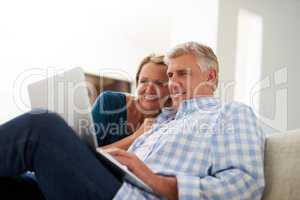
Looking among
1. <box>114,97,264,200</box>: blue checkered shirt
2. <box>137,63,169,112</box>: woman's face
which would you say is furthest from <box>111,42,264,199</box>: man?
<box>137,63,169,112</box>: woman's face

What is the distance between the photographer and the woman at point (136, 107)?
1.71 m

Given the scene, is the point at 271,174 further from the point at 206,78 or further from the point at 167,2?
the point at 167,2

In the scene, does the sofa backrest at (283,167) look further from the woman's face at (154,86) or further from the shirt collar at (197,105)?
the woman's face at (154,86)

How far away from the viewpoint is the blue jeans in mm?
947

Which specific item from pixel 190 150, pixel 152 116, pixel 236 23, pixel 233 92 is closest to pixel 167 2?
pixel 236 23

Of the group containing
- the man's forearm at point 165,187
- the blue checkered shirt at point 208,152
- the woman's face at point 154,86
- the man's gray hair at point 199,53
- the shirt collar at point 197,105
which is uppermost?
the man's gray hair at point 199,53

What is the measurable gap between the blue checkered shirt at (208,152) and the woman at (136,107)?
0.26m

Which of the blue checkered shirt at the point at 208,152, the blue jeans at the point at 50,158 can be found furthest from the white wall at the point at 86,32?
the blue jeans at the point at 50,158

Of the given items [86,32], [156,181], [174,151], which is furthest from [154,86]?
[86,32]

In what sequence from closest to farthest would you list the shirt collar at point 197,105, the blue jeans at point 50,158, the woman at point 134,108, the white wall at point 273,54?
the blue jeans at point 50,158 → the shirt collar at point 197,105 → the woman at point 134,108 → the white wall at point 273,54

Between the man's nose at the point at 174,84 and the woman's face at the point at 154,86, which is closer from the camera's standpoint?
the man's nose at the point at 174,84

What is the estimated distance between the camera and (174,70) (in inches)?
58.4

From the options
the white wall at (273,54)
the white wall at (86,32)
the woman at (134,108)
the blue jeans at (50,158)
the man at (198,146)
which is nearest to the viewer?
the blue jeans at (50,158)

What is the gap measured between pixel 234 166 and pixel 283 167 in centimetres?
14
